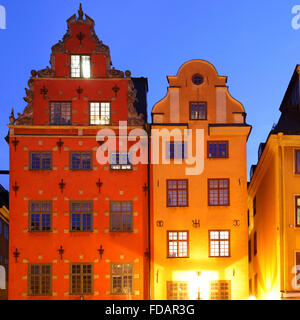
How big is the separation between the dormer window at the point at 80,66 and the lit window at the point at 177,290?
13.0 metres

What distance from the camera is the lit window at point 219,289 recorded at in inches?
1501

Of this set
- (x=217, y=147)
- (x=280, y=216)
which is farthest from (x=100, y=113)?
(x=280, y=216)

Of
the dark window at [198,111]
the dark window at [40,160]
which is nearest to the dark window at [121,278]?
the dark window at [40,160]

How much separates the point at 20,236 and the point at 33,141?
214 inches

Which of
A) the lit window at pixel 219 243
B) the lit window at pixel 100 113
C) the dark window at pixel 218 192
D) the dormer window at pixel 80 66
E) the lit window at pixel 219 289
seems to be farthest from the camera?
the dormer window at pixel 80 66

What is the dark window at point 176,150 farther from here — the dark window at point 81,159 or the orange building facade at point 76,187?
the dark window at point 81,159

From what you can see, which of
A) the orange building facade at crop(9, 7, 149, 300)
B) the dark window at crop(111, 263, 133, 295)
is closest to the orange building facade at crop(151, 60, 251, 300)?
the orange building facade at crop(9, 7, 149, 300)

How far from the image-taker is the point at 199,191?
129 feet

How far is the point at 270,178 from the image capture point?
132 feet

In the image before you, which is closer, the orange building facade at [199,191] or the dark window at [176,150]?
the orange building facade at [199,191]

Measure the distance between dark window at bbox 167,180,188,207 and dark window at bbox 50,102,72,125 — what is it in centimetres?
693

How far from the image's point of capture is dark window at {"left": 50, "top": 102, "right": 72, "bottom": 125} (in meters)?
40.1

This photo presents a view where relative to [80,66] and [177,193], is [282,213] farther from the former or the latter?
[80,66]
